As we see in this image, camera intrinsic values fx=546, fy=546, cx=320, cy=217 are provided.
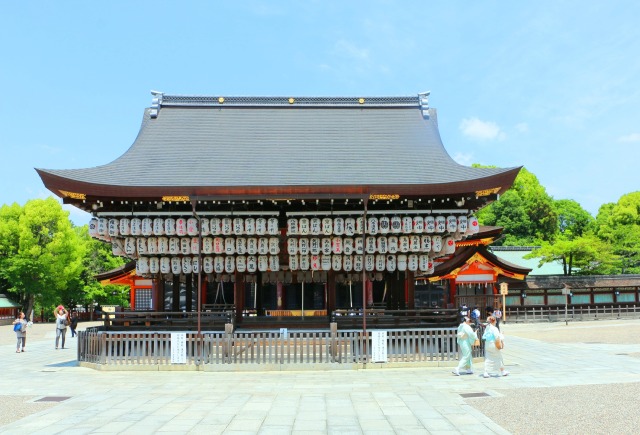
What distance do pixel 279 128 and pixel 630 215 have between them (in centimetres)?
4806

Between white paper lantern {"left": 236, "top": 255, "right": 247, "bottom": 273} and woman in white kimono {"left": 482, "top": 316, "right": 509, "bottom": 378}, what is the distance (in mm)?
8392

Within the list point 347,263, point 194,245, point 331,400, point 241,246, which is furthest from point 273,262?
point 331,400

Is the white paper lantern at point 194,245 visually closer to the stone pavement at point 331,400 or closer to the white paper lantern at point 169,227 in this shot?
the white paper lantern at point 169,227

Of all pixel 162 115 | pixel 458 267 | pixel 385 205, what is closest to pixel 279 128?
pixel 162 115

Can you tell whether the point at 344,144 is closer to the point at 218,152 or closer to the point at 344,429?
the point at 218,152

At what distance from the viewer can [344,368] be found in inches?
647

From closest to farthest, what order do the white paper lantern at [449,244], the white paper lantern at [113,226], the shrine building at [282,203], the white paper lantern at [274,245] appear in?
the shrine building at [282,203] < the white paper lantern at [113,226] < the white paper lantern at [274,245] < the white paper lantern at [449,244]

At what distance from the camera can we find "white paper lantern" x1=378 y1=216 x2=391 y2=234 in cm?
1827

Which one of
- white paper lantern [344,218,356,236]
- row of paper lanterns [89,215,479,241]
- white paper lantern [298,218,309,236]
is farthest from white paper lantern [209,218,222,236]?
white paper lantern [344,218,356,236]

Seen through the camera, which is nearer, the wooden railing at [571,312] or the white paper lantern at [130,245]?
the white paper lantern at [130,245]

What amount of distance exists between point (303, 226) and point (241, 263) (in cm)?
259

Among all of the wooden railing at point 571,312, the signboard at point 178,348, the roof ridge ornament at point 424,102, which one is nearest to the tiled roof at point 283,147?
the roof ridge ornament at point 424,102

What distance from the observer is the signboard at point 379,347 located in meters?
16.6

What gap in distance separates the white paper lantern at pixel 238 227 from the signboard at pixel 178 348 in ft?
12.2
